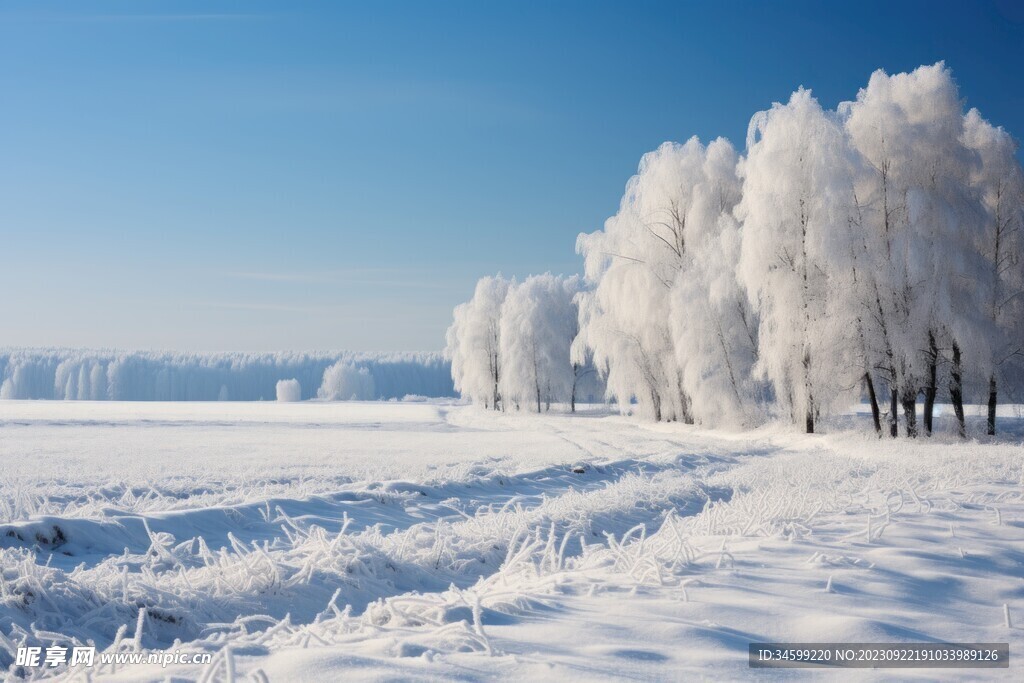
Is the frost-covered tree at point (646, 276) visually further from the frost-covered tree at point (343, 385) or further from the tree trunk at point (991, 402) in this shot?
the frost-covered tree at point (343, 385)

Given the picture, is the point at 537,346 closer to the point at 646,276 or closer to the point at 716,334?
the point at 646,276

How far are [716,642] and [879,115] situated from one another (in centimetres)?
2009

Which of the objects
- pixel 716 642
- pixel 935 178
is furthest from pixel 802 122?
pixel 716 642

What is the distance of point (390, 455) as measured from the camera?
1933cm

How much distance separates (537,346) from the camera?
45.0 m

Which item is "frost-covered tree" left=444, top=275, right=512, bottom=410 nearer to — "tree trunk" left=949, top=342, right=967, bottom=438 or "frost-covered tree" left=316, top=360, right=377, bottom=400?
"tree trunk" left=949, top=342, right=967, bottom=438

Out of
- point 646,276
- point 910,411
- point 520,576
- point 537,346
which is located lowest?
point 520,576

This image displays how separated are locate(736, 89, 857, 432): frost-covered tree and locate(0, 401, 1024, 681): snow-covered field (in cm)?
905

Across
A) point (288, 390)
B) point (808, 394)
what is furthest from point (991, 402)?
point (288, 390)

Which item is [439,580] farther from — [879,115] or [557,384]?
[557,384]

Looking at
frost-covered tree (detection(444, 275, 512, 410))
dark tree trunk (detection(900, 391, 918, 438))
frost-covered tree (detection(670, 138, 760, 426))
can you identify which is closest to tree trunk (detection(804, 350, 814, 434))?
dark tree trunk (detection(900, 391, 918, 438))

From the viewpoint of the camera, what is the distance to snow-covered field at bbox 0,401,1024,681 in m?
2.80

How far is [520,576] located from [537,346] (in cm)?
4055

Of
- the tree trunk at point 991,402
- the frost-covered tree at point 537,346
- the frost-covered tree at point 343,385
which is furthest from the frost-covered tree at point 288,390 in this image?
the tree trunk at point 991,402
